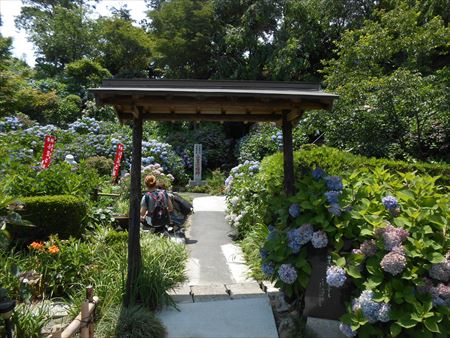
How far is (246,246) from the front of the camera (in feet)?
19.4

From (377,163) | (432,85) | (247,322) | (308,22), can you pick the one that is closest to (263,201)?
(377,163)

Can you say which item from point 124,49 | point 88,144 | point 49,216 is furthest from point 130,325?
point 124,49

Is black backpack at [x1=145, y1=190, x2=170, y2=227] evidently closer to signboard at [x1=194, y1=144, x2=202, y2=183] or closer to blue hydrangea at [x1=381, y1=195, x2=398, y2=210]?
blue hydrangea at [x1=381, y1=195, x2=398, y2=210]

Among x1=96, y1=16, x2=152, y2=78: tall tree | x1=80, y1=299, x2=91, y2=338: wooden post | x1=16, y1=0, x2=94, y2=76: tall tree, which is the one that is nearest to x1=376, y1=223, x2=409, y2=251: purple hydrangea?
x1=80, y1=299, x2=91, y2=338: wooden post

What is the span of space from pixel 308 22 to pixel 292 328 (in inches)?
646

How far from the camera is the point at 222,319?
391 cm

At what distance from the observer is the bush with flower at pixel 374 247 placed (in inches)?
115

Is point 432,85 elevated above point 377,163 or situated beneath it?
elevated above

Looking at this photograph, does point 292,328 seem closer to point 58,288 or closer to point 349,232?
point 349,232

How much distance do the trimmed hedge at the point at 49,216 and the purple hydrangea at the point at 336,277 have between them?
396 centimetres

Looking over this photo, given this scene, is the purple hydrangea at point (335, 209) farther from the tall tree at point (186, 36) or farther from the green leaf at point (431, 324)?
the tall tree at point (186, 36)

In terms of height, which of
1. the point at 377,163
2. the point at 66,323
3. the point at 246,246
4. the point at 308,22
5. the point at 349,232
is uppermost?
the point at 308,22

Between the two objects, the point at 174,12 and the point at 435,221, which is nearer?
the point at 435,221

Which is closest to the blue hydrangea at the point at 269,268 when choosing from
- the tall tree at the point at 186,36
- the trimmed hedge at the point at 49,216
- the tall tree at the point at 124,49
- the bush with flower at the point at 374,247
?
the bush with flower at the point at 374,247
